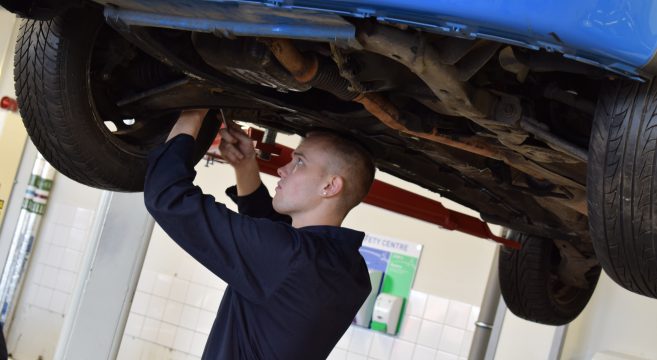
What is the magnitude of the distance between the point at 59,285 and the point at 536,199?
24.3 ft

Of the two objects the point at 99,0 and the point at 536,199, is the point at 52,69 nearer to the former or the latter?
the point at 99,0

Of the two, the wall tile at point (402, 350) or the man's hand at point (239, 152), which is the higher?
the man's hand at point (239, 152)

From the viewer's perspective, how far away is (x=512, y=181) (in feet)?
8.79

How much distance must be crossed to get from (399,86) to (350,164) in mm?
484

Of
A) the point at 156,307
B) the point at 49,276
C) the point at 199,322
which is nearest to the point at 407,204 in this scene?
the point at 199,322

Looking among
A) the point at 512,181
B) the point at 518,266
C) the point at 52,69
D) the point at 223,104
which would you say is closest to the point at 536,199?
the point at 512,181

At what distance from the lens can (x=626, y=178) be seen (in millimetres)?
1666

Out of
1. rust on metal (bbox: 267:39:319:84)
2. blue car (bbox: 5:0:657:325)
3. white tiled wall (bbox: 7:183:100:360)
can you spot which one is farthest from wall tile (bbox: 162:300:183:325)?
rust on metal (bbox: 267:39:319:84)

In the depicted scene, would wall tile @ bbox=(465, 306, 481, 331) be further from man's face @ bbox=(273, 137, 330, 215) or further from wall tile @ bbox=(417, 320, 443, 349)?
man's face @ bbox=(273, 137, 330, 215)

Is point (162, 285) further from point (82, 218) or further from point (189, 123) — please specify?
point (189, 123)

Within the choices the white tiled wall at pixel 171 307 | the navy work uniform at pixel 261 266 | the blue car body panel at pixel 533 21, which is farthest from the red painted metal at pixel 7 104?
the blue car body panel at pixel 533 21

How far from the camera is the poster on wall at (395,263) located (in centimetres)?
709

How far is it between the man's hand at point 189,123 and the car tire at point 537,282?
192 centimetres

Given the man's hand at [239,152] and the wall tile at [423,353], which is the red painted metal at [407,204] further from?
the wall tile at [423,353]
